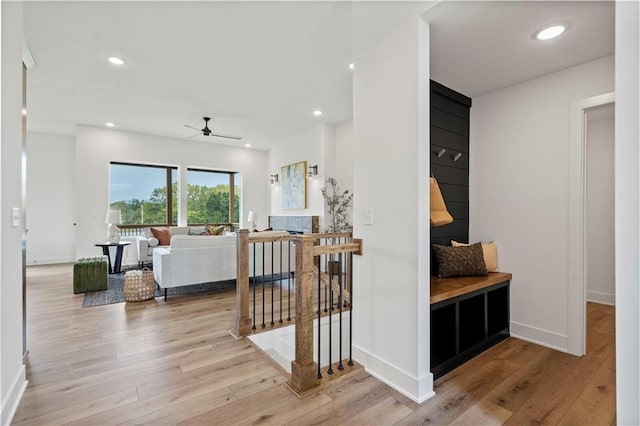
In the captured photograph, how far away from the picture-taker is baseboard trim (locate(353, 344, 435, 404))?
6.08ft

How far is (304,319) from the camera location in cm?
204

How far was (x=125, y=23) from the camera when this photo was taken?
2695 mm

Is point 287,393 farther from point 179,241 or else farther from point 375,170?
point 179,241

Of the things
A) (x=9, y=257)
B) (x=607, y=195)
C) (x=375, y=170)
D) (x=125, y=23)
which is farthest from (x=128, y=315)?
(x=607, y=195)

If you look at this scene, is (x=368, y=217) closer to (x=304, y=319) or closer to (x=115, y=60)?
(x=304, y=319)

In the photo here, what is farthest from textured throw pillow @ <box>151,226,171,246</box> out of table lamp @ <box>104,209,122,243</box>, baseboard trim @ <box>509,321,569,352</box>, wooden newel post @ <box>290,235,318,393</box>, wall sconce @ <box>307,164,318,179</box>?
baseboard trim @ <box>509,321,569,352</box>

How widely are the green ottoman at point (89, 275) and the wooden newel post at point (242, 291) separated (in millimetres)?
2765

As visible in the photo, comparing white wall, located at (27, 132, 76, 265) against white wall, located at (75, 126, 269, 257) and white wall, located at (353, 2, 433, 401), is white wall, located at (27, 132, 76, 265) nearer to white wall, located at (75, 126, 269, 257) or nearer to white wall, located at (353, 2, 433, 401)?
white wall, located at (75, 126, 269, 257)

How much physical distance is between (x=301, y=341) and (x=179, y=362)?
1040 mm

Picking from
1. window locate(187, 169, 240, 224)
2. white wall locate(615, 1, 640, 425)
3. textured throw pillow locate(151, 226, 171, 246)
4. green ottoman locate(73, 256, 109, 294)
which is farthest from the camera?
window locate(187, 169, 240, 224)

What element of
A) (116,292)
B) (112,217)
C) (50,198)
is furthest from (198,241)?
(50,198)

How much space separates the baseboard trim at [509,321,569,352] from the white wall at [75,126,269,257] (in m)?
6.44

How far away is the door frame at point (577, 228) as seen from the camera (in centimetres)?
244

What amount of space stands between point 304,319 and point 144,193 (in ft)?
20.9
